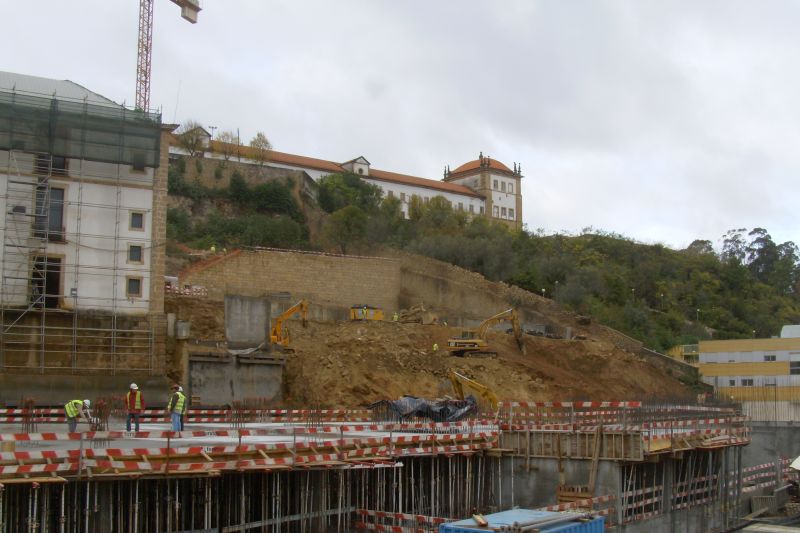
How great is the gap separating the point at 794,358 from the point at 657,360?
296 inches

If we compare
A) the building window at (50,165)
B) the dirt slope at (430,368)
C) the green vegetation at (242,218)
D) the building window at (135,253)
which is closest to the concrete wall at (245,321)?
the dirt slope at (430,368)

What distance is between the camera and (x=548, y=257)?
67.1 metres

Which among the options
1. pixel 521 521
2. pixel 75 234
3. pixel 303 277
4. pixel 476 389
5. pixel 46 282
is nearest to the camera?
pixel 521 521

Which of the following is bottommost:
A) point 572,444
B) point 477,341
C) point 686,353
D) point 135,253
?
point 572,444

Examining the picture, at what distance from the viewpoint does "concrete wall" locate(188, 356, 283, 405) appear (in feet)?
113

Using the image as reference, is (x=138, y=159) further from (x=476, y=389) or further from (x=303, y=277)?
(x=476, y=389)

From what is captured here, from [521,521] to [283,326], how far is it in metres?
28.6

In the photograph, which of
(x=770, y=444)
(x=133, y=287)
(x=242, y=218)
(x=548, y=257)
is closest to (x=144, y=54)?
(x=242, y=218)

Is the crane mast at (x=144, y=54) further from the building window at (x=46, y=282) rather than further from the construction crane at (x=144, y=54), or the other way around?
the building window at (x=46, y=282)

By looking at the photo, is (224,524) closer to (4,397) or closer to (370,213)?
(4,397)

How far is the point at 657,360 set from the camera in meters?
52.0

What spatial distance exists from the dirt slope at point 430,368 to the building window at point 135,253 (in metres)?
7.81

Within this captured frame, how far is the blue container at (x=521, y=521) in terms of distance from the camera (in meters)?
13.2

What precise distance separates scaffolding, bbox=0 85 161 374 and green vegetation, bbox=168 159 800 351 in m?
21.8
